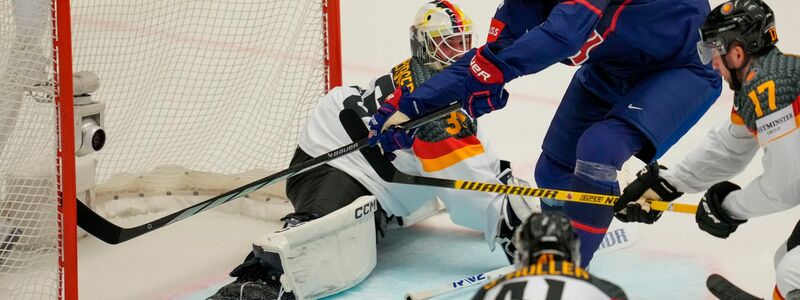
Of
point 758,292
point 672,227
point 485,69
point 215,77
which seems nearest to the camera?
point 485,69

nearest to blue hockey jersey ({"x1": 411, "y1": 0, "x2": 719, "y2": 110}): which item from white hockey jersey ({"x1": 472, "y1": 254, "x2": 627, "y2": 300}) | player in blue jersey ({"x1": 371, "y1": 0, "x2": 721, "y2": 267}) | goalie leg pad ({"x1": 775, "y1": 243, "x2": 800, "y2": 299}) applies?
player in blue jersey ({"x1": 371, "y1": 0, "x2": 721, "y2": 267})

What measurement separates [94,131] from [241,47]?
3.49ft

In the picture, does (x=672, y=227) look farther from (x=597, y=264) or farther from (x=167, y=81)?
(x=167, y=81)

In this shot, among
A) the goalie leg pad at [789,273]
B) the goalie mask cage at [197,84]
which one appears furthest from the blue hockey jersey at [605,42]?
the goalie mask cage at [197,84]

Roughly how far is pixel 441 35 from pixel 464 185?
586 mm

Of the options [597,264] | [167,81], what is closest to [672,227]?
[597,264]

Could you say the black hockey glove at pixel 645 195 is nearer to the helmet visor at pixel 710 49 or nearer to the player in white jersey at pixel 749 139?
the player in white jersey at pixel 749 139

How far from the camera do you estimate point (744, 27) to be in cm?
267

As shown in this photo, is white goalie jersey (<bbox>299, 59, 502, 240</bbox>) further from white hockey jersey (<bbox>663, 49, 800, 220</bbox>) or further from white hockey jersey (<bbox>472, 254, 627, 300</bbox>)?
white hockey jersey (<bbox>472, 254, 627, 300</bbox>)

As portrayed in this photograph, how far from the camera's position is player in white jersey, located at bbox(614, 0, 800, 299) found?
2.56m

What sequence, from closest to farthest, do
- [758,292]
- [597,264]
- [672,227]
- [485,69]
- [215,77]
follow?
[485,69]
[758,292]
[597,264]
[672,227]
[215,77]

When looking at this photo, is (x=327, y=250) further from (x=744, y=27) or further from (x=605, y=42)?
(x=744, y=27)

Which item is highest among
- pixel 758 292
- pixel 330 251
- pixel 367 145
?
pixel 367 145

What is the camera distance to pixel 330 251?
3.50m
